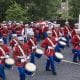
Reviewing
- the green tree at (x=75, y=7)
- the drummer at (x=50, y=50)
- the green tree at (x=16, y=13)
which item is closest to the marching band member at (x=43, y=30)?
the green tree at (x=75, y=7)

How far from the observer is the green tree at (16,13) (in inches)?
2063

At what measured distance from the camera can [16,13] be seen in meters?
52.5

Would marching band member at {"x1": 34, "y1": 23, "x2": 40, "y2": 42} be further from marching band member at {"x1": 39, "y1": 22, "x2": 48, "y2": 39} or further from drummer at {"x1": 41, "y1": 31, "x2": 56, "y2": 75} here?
drummer at {"x1": 41, "y1": 31, "x2": 56, "y2": 75}

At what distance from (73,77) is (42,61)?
5355mm

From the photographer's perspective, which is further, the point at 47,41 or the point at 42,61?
the point at 42,61

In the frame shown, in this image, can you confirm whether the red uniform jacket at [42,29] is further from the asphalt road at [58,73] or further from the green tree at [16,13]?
the green tree at [16,13]

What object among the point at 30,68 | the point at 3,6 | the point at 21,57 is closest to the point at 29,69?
the point at 30,68

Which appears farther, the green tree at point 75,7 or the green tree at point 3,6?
the green tree at point 3,6

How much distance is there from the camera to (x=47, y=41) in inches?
772

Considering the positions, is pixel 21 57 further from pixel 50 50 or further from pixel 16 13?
pixel 16 13

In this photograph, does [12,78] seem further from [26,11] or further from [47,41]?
[26,11]

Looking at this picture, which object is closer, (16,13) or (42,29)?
(42,29)

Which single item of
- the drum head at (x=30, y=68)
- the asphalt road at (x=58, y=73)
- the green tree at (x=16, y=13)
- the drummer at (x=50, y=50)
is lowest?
the green tree at (x=16, y=13)

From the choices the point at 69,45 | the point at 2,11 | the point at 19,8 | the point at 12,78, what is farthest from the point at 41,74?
the point at 2,11
